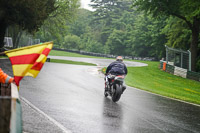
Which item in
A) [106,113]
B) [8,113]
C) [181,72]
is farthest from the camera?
[181,72]

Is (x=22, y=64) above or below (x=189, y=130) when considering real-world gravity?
above

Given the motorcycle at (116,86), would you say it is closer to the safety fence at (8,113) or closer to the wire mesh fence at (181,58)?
the safety fence at (8,113)

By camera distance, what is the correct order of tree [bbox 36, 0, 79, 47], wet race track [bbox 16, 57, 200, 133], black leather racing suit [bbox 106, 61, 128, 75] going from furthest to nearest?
tree [bbox 36, 0, 79, 47], black leather racing suit [bbox 106, 61, 128, 75], wet race track [bbox 16, 57, 200, 133]

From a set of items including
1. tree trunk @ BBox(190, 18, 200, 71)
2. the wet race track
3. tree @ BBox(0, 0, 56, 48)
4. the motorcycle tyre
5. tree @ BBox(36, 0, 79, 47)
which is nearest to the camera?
the wet race track

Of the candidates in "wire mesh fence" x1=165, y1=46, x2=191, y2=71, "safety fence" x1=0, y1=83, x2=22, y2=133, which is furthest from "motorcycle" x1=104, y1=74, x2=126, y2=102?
"wire mesh fence" x1=165, y1=46, x2=191, y2=71

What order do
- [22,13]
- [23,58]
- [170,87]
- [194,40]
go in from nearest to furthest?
[23,58], [170,87], [22,13], [194,40]

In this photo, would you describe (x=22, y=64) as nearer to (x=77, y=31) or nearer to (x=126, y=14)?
(x=126, y=14)

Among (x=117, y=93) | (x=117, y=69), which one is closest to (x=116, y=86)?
(x=117, y=93)

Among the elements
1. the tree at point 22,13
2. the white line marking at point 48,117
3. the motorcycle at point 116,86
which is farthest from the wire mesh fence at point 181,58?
the white line marking at point 48,117

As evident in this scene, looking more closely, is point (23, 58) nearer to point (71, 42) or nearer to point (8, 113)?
point (8, 113)

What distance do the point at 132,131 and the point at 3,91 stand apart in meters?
3.37

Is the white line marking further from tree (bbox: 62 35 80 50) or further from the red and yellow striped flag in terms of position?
tree (bbox: 62 35 80 50)

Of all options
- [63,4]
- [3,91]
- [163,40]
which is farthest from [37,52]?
[163,40]

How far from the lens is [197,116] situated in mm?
10148
